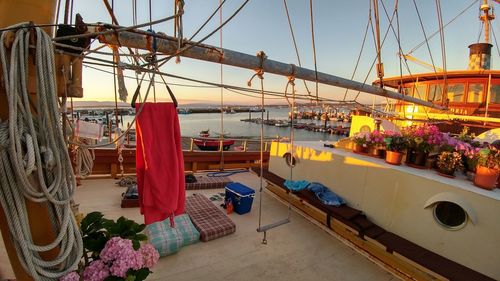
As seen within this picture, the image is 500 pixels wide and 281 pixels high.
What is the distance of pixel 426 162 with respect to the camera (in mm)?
3781

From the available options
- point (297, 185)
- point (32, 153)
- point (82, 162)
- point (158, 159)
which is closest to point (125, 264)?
point (158, 159)

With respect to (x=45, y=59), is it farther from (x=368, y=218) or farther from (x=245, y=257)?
(x=368, y=218)

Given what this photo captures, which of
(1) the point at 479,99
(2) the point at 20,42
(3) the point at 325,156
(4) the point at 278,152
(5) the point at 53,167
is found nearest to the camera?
(2) the point at 20,42

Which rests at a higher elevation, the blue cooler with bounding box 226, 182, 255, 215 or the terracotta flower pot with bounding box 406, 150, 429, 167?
the terracotta flower pot with bounding box 406, 150, 429, 167

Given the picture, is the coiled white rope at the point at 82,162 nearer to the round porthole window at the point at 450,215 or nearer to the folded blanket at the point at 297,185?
the folded blanket at the point at 297,185

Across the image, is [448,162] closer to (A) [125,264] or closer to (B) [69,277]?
(A) [125,264]

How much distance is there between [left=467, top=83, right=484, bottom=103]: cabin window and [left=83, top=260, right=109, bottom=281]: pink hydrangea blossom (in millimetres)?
11194

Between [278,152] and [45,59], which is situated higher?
[45,59]

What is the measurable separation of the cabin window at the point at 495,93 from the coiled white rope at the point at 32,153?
11.4 metres

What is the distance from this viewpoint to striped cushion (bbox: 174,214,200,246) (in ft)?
12.0

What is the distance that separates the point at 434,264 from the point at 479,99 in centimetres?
820

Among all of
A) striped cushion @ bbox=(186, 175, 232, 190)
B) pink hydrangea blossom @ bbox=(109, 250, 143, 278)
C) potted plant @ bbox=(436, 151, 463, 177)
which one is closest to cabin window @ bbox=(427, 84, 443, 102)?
potted plant @ bbox=(436, 151, 463, 177)

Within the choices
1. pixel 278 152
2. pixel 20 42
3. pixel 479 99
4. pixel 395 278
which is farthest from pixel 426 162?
pixel 479 99

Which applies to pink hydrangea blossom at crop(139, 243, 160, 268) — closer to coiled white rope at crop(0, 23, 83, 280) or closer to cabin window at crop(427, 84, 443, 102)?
coiled white rope at crop(0, 23, 83, 280)
